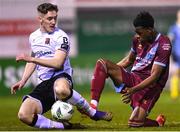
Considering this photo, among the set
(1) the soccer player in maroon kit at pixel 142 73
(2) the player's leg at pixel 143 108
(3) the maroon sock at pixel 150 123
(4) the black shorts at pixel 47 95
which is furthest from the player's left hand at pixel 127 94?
(4) the black shorts at pixel 47 95

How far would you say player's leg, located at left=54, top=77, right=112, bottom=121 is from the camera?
1181 centimetres

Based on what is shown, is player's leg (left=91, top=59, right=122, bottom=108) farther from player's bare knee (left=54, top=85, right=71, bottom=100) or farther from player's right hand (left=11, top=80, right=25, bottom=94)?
player's right hand (left=11, top=80, right=25, bottom=94)

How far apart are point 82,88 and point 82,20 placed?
15.9ft

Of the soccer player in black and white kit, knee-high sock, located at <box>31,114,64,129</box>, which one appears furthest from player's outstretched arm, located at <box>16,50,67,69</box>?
knee-high sock, located at <box>31,114,64,129</box>

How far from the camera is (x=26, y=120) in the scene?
11.8 meters

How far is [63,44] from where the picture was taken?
12.1 metres

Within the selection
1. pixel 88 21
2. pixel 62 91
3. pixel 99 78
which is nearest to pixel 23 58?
pixel 62 91

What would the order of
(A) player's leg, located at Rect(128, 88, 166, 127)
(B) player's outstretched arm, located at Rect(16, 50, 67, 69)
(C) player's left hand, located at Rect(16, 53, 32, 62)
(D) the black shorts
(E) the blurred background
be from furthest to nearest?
(E) the blurred background
(A) player's leg, located at Rect(128, 88, 166, 127)
(D) the black shorts
(B) player's outstretched arm, located at Rect(16, 50, 67, 69)
(C) player's left hand, located at Rect(16, 53, 32, 62)

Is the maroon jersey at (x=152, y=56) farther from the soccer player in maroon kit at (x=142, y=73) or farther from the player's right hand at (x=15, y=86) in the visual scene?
the player's right hand at (x=15, y=86)

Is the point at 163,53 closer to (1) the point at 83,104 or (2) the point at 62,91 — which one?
(1) the point at 83,104

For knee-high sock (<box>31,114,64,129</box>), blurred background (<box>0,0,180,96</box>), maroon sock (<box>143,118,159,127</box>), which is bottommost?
blurred background (<box>0,0,180,96</box>)

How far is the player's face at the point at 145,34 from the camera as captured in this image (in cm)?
1211

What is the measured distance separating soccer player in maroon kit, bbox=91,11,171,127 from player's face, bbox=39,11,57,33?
85 centimetres

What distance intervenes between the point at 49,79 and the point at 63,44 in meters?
0.58
